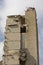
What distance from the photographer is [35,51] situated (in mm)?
37375

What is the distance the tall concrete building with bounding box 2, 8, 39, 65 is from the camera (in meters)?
37.2

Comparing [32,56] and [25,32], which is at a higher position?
[25,32]

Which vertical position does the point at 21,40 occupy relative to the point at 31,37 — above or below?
below

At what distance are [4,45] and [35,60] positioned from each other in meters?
5.32

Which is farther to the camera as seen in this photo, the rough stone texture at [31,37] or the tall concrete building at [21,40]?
the rough stone texture at [31,37]

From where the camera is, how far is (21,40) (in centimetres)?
3850

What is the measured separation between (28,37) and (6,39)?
3.39 meters

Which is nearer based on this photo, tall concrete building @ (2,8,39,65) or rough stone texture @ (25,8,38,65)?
tall concrete building @ (2,8,39,65)

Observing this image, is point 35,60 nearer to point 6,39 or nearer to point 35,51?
point 35,51

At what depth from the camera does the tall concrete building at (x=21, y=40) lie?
37.2m

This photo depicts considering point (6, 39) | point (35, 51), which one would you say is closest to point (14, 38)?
point (6, 39)

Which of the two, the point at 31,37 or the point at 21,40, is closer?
the point at 31,37

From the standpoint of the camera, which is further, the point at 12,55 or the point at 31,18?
the point at 31,18

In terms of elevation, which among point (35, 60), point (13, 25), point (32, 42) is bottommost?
point (35, 60)
